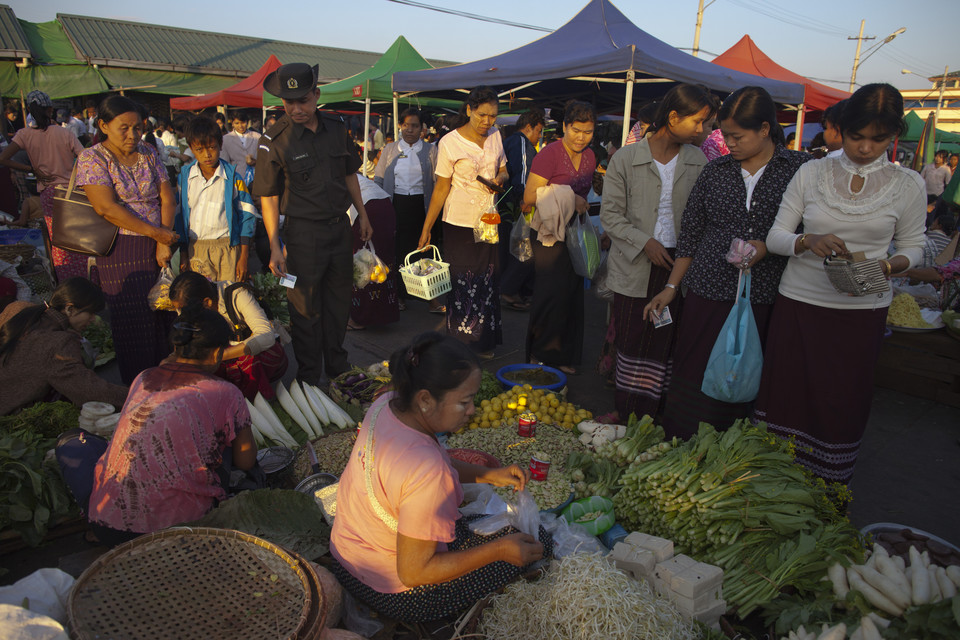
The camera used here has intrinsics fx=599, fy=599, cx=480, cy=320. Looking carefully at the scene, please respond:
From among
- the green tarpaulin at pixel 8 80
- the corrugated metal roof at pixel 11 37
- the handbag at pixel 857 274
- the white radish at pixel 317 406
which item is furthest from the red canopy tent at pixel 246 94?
the handbag at pixel 857 274

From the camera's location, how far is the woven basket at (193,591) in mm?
1623

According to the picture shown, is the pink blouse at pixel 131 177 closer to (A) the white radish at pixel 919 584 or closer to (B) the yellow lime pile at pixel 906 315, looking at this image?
(A) the white radish at pixel 919 584

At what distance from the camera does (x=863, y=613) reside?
7.00 feet

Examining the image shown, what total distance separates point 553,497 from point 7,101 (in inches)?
840

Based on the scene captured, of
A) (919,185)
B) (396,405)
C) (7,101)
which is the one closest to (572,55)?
(919,185)

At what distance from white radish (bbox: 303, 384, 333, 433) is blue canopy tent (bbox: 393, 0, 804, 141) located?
4156mm

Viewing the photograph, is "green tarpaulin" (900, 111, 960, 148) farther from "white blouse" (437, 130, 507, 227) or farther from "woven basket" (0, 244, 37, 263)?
"woven basket" (0, 244, 37, 263)

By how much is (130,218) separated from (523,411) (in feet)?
9.51

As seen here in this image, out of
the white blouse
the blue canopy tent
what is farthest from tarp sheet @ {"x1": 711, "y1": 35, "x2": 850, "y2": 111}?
the white blouse

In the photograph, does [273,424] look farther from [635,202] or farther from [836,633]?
[836,633]

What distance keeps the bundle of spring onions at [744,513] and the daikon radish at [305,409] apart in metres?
1.93

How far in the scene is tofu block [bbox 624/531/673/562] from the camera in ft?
7.72

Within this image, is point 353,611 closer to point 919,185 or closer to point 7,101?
point 919,185

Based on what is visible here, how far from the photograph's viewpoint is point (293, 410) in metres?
3.88
